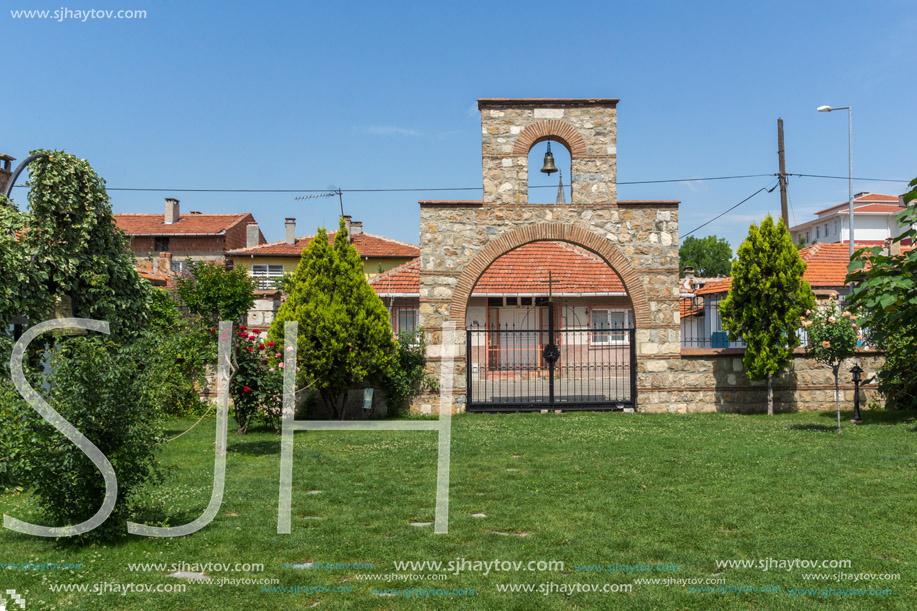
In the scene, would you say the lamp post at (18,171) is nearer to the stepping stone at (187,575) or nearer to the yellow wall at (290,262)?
the stepping stone at (187,575)

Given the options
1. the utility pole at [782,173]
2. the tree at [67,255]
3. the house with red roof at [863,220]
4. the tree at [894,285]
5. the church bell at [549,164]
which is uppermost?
the house with red roof at [863,220]

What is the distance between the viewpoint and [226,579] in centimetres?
A: 429

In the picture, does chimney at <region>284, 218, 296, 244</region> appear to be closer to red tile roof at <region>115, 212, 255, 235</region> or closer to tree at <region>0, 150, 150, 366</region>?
red tile roof at <region>115, 212, 255, 235</region>

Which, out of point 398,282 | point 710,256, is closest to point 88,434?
point 398,282

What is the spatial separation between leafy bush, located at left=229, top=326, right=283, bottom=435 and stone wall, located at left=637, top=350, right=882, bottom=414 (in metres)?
6.88

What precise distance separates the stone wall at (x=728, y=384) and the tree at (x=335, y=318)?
5.23 m

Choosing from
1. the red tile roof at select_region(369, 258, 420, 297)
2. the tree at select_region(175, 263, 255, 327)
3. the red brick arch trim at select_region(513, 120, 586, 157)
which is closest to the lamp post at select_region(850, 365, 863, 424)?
the red brick arch trim at select_region(513, 120, 586, 157)

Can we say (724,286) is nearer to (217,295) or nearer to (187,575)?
(217,295)


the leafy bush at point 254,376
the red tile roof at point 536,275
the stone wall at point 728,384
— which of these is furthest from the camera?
the red tile roof at point 536,275

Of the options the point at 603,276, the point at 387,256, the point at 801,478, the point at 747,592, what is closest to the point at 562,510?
the point at 747,592

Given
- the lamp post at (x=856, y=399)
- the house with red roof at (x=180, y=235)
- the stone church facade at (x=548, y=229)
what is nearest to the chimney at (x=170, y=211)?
the house with red roof at (x=180, y=235)

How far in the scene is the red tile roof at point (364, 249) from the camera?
110ft

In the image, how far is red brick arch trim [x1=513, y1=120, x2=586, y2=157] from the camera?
13016 millimetres

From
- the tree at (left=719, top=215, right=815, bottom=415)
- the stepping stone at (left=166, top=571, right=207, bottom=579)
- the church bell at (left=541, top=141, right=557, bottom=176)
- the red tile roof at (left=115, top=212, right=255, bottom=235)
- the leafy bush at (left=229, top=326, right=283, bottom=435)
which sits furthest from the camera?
the red tile roof at (left=115, top=212, right=255, bottom=235)
